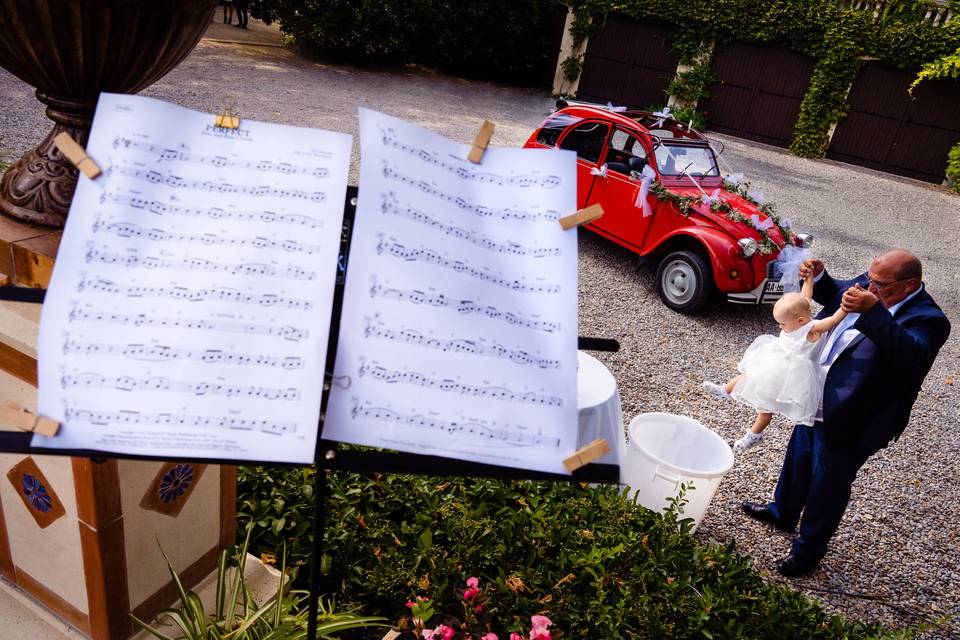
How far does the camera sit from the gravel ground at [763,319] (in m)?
4.05

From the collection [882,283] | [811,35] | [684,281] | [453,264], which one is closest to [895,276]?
[882,283]

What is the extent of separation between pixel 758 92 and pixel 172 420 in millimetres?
17821

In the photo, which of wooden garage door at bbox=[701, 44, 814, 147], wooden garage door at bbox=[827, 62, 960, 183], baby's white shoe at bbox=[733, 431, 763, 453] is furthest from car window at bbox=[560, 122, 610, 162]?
wooden garage door at bbox=[827, 62, 960, 183]

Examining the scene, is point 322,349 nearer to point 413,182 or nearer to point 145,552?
point 413,182

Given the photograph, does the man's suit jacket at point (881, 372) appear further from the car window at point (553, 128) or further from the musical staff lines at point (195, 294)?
the car window at point (553, 128)

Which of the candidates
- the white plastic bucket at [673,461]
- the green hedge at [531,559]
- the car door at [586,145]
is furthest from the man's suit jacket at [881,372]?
the car door at [586,145]

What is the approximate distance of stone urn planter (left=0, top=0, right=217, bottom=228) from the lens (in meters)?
1.82

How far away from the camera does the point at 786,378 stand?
13.1 feet

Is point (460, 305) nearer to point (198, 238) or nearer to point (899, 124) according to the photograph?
point (198, 238)

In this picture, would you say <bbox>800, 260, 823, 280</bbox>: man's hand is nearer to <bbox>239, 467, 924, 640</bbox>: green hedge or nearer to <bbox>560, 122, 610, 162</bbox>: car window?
<bbox>239, 467, 924, 640</bbox>: green hedge

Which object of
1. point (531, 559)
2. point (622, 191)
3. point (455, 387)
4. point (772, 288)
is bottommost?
point (531, 559)

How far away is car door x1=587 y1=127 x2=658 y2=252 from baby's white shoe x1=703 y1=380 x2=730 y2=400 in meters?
2.08

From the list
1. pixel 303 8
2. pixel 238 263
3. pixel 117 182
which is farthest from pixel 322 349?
pixel 303 8

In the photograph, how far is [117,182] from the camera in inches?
57.3
